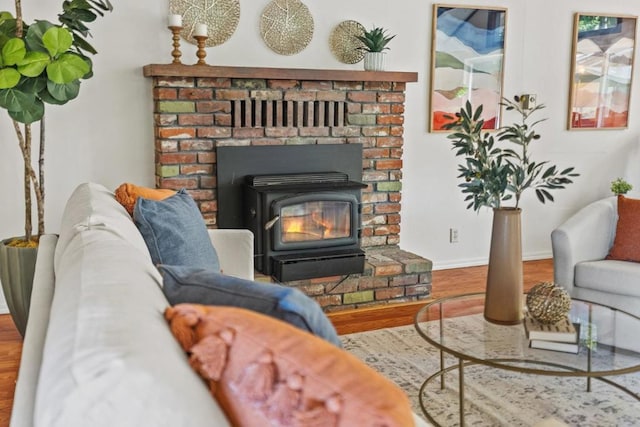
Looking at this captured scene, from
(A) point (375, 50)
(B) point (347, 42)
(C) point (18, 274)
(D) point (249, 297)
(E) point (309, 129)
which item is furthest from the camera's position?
(B) point (347, 42)

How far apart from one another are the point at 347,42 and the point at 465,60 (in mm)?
945

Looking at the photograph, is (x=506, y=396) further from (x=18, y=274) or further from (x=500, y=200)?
(x=18, y=274)

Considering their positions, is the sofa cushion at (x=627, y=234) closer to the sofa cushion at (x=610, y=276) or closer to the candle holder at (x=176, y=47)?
the sofa cushion at (x=610, y=276)

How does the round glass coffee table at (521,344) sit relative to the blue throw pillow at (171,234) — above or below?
below

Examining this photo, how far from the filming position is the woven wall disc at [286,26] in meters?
3.87

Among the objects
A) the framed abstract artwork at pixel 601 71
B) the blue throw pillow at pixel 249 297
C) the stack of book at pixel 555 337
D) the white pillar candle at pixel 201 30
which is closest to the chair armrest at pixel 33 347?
the blue throw pillow at pixel 249 297

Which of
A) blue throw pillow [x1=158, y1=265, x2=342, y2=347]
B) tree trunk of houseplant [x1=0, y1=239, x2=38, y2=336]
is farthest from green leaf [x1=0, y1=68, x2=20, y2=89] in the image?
blue throw pillow [x1=158, y1=265, x2=342, y2=347]

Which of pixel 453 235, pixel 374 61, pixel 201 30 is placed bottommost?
pixel 453 235

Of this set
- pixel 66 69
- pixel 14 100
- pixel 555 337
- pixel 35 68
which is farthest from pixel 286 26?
pixel 555 337

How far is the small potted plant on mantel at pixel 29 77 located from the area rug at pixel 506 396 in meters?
1.65

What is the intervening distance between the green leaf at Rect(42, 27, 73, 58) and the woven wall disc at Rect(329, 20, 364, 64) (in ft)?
5.84

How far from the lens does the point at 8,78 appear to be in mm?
2711

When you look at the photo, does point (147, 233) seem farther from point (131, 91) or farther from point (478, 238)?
point (478, 238)

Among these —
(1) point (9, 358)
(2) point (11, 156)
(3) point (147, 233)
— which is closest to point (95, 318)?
(3) point (147, 233)
